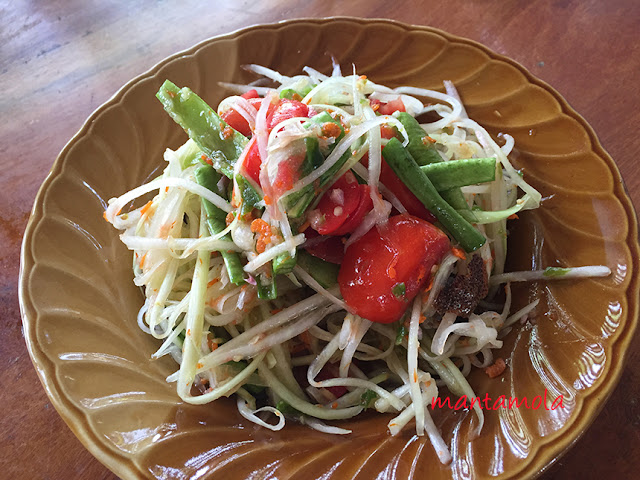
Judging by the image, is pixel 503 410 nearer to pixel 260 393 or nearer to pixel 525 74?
pixel 260 393

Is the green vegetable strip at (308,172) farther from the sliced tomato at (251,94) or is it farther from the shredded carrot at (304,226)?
the sliced tomato at (251,94)

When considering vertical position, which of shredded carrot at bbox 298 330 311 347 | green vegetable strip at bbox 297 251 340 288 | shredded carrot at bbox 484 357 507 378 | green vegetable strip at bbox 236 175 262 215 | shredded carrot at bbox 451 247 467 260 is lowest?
shredded carrot at bbox 484 357 507 378

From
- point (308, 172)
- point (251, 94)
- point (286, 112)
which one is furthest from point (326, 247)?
point (251, 94)

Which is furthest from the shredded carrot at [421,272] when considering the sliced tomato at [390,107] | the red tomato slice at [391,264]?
the sliced tomato at [390,107]

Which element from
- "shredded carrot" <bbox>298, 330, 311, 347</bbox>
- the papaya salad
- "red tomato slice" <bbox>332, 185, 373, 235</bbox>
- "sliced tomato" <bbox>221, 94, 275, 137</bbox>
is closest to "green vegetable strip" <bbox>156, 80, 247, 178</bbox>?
the papaya salad

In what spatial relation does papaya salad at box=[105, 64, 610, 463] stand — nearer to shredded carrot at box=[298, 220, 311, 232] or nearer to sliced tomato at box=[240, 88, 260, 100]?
shredded carrot at box=[298, 220, 311, 232]

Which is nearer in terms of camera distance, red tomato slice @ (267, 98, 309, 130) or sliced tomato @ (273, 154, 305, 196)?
sliced tomato @ (273, 154, 305, 196)

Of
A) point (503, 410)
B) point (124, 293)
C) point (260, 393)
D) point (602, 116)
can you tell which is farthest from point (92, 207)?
point (602, 116)

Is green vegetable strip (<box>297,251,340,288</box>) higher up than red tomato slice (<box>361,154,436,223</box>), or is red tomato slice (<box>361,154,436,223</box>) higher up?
red tomato slice (<box>361,154,436,223</box>)
